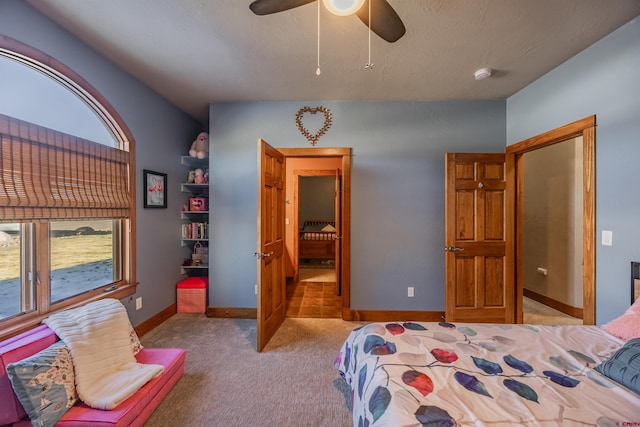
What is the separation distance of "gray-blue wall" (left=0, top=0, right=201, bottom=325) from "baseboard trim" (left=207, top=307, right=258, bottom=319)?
563 millimetres

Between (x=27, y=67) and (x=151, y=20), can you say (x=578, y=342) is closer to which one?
(x=151, y=20)

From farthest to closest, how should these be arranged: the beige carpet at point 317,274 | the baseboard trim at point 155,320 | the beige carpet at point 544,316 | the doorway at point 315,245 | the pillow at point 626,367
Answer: the beige carpet at point 317,274 < the doorway at point 315,245 < the beige carpet at point 544,316 < the baseboard trim at point 155,320 < the pillow at point 626,367

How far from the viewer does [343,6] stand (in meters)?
1.23

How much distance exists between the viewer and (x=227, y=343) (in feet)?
8.29

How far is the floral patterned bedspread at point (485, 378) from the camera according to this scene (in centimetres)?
89

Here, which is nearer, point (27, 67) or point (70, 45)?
point (27, 67)

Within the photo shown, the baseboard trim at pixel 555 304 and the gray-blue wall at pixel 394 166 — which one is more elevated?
the gray-blue wall at pixel 394 166

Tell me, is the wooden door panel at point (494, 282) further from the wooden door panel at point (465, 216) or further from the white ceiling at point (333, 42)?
the white ceiling at point (333, 42)

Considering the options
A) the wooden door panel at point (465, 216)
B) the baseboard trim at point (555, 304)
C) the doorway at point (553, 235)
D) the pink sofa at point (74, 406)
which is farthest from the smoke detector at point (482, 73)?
the pink sofa at point (74, 406)

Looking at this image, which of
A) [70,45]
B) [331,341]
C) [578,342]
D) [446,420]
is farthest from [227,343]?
[70,45]

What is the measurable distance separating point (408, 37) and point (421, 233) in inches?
81.5

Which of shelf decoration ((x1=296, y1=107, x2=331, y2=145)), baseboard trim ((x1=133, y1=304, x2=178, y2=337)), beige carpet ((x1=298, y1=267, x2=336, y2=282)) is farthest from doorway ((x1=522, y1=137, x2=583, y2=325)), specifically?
baseboard trim ((x1=133, y1=304, x2=178, y2=337))

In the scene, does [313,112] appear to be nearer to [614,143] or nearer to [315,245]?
[614,143]

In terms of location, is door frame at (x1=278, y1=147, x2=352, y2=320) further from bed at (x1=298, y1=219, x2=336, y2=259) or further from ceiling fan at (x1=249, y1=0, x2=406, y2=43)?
bed at (x1=298, y1=219, x2=336, y2=259)
